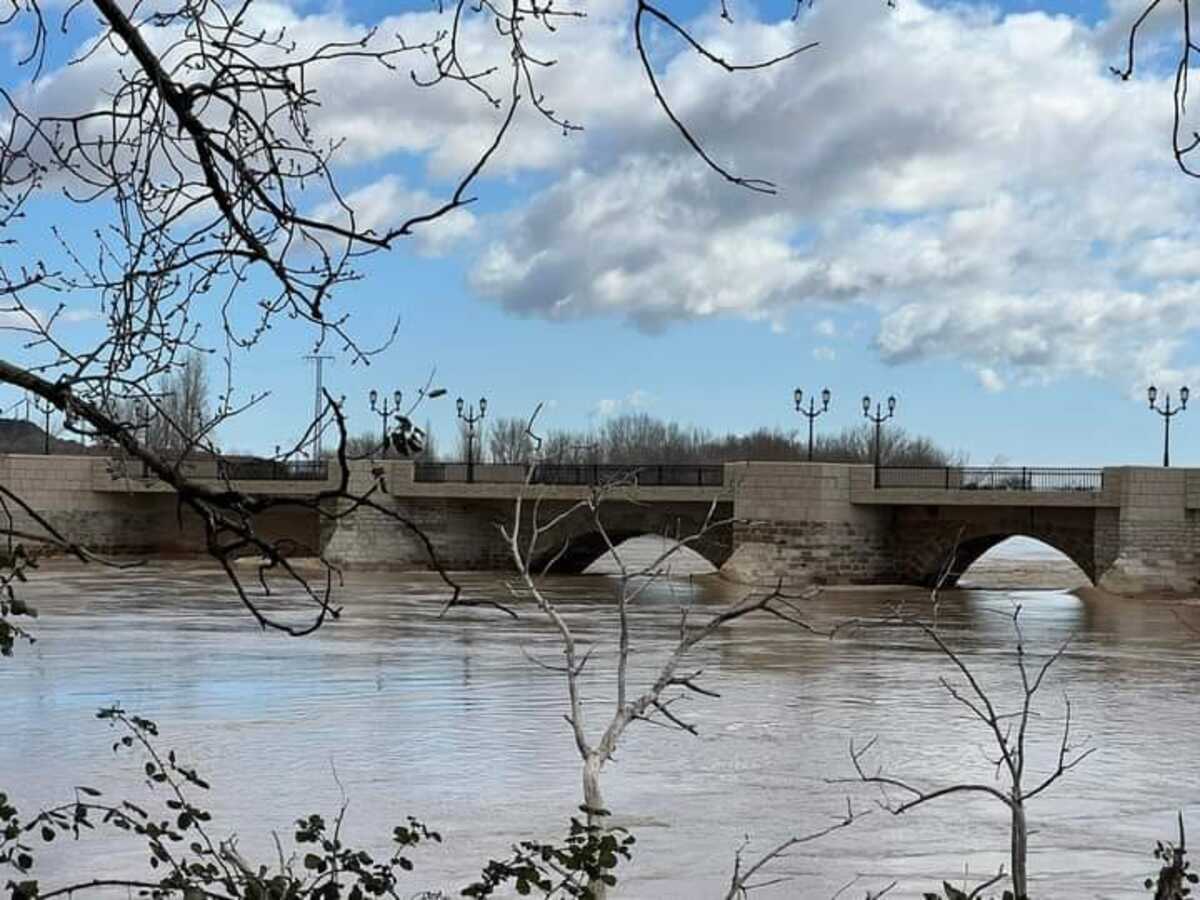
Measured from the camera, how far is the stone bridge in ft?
103

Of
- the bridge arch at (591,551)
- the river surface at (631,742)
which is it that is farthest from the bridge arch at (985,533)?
the river surface at (631,742)

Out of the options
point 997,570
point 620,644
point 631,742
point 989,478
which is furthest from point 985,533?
point 620,644

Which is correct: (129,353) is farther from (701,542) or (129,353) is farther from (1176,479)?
(701,542)

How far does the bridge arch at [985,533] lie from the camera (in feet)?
111

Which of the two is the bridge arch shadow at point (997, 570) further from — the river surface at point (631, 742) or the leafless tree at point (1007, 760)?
the leafless tree at point (1007, 760)

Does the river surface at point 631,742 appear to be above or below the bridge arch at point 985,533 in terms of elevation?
below

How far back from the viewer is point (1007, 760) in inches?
174

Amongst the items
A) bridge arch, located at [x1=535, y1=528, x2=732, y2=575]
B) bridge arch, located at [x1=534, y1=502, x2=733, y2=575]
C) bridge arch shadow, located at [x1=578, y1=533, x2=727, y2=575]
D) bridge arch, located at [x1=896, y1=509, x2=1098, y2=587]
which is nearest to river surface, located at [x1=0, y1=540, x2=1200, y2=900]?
bridge arch shadow, located at [x1=578, y1=533, x2=727, y2=575]

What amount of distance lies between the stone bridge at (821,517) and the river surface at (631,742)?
6190 millimetres

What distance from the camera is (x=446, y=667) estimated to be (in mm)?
19344

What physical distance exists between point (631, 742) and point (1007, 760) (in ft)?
30.1

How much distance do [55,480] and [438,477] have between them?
31.1ft

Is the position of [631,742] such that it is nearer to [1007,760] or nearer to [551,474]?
[1007,760]

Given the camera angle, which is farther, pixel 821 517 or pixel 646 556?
pixel 646 556
